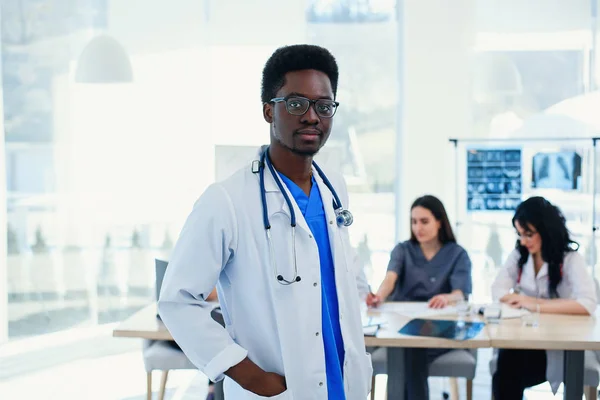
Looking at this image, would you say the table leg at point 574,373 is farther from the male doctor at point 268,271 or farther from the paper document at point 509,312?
the male doctor at point 268,271

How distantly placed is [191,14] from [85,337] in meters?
2.53

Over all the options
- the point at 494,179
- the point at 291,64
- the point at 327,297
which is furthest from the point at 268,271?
the point at 494,179

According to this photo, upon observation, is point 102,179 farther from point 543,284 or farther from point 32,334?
point 543,284

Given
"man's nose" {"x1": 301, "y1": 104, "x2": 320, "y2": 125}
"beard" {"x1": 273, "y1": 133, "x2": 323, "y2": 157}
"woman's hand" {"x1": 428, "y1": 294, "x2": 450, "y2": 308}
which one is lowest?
"woman's hand" {"x1": 428, "y1": 294, "x2": 450, "y2": 308}

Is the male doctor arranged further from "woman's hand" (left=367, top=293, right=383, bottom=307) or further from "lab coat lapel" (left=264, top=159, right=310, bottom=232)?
"woman's hand" (left=367, top=293, right=383, bottom=307)

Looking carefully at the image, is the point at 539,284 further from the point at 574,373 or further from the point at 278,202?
the point at 278,202

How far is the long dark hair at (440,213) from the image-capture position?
4.09 m

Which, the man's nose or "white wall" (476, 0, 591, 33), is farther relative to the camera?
"white wall" (476, 0, 591, 33)

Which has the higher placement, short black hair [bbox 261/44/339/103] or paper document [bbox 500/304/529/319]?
short black hair [bbox 261/44/339/103]

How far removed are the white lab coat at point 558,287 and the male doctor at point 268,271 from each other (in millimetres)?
1981

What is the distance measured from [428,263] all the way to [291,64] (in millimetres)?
2606

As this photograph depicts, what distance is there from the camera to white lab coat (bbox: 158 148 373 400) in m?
1.66

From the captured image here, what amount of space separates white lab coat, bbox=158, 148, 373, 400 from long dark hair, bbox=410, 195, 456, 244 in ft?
7.92

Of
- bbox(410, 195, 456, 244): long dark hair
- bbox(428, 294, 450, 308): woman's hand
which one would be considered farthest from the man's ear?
bbox(410, 195, 456, 244): long dark hair
